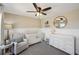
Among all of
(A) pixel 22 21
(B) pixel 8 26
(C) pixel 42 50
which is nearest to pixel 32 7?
(A) pixel 22 21

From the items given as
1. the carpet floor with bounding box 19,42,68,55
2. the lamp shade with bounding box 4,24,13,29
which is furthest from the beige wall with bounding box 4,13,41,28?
the carpet floor with bounding box 19,42,68,55

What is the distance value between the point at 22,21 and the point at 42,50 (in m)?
0.73

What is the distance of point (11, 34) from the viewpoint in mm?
1637

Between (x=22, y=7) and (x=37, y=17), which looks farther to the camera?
(x=37, y=17)

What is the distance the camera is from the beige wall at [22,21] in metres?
1.63

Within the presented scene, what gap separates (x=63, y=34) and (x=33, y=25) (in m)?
0.64

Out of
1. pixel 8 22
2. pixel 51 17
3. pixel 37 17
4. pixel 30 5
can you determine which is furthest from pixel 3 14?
pixel 51 17

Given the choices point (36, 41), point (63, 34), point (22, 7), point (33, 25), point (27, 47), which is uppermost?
point (22, 7)

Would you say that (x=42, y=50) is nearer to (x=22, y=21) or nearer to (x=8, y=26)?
(x=22, y=21)

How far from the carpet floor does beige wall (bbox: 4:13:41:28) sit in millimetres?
420

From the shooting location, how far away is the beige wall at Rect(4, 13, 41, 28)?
5.35 ft

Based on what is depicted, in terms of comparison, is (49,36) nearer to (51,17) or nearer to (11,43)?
(51,17)
